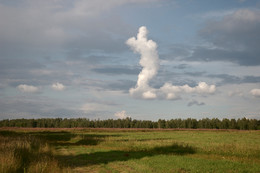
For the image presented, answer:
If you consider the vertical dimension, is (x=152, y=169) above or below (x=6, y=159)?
below

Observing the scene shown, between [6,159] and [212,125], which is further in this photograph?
[212,125]

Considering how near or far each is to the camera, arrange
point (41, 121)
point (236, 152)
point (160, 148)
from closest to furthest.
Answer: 1. point (236, 152)
2. point (160, 148)
3. point (41, 121)

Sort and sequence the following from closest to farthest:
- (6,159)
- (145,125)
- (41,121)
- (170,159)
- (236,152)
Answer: (6,159) < (170,159) < (236,152) < (145,125) < (41,121)

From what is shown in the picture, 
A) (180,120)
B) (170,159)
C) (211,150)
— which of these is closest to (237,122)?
(180,120)

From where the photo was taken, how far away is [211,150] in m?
25.8

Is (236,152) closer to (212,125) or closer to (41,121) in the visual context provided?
(212,125)

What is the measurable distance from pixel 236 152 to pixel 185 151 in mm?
5392

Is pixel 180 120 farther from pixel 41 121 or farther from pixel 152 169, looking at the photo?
pixel 152 169

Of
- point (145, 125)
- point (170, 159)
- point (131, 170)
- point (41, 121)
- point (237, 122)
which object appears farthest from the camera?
point (41, 121)

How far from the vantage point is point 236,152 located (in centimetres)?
2462

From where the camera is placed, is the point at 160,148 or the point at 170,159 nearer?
the point at 170,159

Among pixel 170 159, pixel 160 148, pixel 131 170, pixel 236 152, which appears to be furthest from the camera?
pixel 160 148

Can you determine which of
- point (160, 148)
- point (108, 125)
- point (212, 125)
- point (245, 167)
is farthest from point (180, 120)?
point (245, 167)

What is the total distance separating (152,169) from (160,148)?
39.3ft
